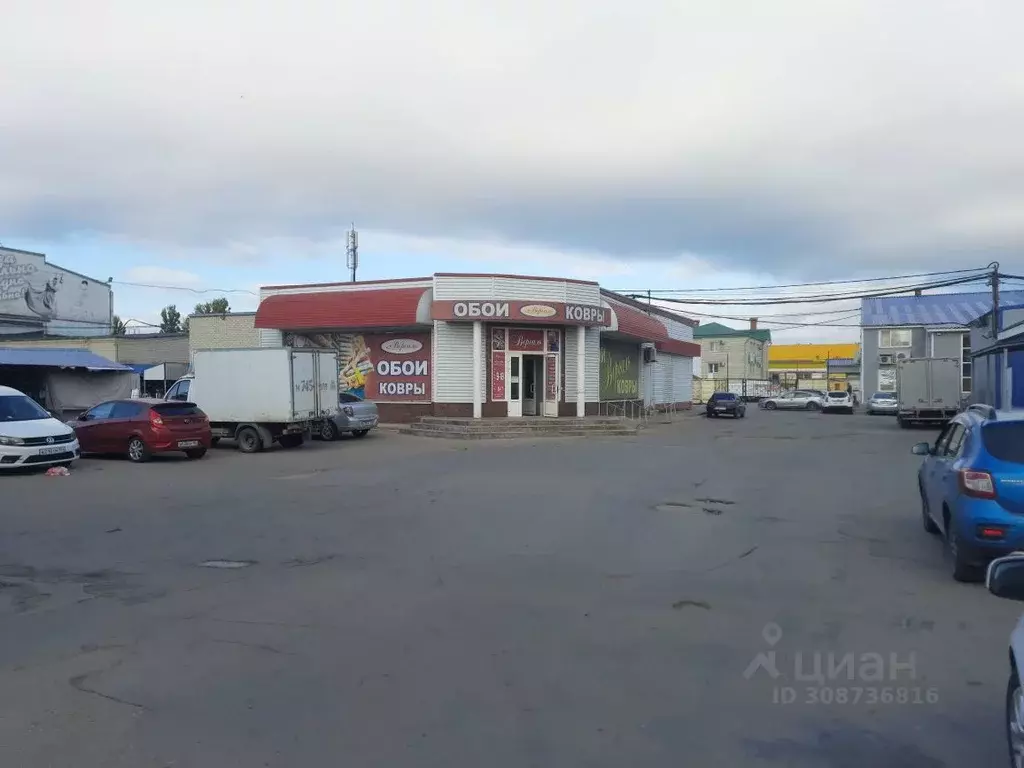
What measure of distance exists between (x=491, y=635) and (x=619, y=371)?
31.9 meters

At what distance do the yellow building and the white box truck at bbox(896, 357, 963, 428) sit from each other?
6031cm

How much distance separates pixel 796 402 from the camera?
192ft

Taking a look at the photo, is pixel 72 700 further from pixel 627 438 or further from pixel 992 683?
pixel 627 438

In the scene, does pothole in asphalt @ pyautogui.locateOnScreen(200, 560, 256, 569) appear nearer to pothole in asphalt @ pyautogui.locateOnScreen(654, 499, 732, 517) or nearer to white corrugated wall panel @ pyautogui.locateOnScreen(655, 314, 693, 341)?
pothole in asphalt @ pyautogui.locateOnScreen(654, 499, 732, 517)

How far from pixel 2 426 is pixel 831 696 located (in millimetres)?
16563

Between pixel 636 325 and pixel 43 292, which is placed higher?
pixel 43 292

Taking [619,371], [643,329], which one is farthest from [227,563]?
[643,329]

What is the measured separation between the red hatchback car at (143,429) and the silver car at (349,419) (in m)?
5.33

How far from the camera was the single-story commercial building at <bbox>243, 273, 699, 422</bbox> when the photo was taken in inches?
1160

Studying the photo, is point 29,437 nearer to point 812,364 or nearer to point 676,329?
point 676,329

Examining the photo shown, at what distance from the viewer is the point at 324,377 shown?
75.2 ft

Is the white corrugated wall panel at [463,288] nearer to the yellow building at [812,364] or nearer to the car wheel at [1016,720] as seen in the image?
the car wheel at [1016,720]

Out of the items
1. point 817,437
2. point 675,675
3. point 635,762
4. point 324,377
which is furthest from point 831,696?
point 817,437

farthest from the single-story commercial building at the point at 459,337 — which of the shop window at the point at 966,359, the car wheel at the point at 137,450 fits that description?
the shop window at the point at 966,359
